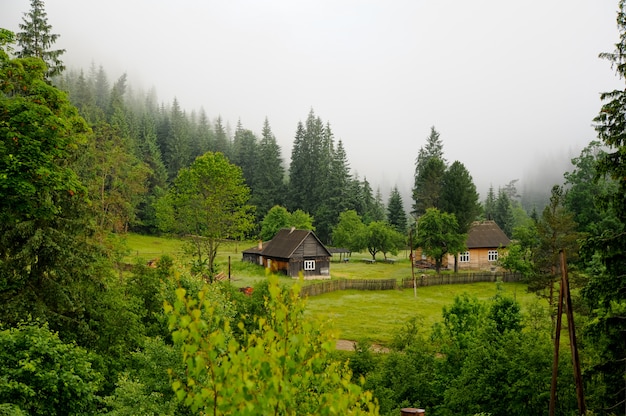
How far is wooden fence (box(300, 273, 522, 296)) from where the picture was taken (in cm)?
4600

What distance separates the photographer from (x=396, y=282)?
50.8 metres

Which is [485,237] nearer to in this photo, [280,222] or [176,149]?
[280,222]

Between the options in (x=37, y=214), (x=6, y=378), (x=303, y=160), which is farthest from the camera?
(x=303, y=160)

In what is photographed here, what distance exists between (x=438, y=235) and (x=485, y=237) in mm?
13248

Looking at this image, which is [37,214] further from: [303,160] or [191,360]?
[303,160]

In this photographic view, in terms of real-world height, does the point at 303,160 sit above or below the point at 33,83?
above

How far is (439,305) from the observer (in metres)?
42.8

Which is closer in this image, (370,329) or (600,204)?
(600,204)

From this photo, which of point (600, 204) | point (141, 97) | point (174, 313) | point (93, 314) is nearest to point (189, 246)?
point (93, 314)

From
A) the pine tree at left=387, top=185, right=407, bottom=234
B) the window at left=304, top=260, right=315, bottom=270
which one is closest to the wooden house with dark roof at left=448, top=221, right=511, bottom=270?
the window at left=304, top=260, right=315, bottom=270

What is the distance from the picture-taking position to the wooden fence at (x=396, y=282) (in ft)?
151

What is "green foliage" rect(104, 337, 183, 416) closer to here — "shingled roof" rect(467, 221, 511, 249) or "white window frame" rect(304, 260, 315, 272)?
"white window frame" rect(304, 260, 315, 272)

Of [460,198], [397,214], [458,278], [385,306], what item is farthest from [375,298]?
[397,214]

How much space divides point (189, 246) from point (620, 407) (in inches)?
1326
